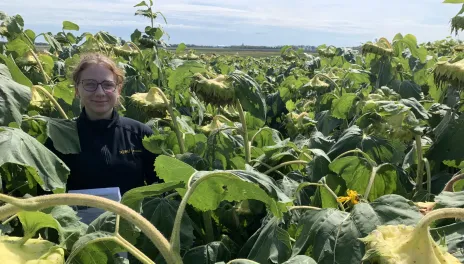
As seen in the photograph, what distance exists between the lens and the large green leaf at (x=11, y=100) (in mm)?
1782

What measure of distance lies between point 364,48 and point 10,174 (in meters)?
3.20

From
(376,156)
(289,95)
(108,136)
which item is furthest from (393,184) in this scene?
(289,95)

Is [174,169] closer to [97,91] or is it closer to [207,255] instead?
[207,255]

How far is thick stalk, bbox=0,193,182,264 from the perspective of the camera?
836 mm

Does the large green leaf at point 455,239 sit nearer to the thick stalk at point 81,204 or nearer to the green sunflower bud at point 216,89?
the thick stalk at point 81,204

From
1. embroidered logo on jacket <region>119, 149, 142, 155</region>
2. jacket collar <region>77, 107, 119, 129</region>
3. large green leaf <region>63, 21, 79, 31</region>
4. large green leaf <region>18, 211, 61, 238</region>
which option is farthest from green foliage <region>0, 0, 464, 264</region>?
large green leaf <region>63, 21, 79, 31</region>

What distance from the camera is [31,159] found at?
5.55ft

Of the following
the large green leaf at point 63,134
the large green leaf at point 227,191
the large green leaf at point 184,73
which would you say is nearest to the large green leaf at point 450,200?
the large green leaf at point 227,191

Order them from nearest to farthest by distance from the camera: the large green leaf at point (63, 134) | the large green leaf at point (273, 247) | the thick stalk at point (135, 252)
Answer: the thick stalk at point (135, 252) < the large green leaf at point (273, 247) < the large green leaf at point (63, 134)

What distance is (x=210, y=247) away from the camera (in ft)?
6.37

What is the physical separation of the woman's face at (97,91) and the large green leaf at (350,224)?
87.2 inches

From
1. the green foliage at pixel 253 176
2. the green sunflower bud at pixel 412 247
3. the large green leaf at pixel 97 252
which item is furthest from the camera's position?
the green foliage at pixel 253 176

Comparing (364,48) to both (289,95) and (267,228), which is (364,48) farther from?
(289,95)

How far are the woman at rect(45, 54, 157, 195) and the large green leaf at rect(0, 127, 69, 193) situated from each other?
1.35 m
